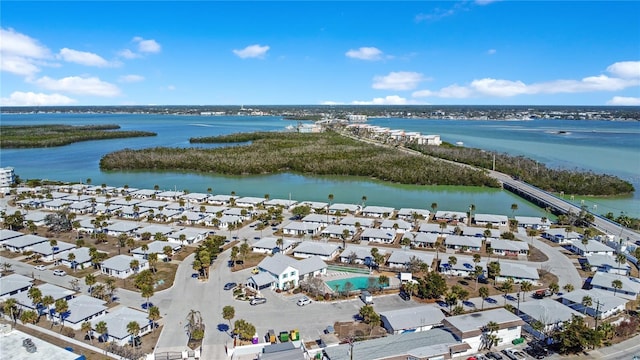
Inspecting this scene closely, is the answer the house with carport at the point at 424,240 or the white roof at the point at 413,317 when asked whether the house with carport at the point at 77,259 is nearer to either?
the white roof at the point at 413,317

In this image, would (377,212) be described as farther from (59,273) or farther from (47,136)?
(47,136)

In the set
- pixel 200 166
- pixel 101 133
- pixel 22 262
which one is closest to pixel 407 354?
pixel 22 262

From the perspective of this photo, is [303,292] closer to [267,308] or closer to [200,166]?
[267,308]

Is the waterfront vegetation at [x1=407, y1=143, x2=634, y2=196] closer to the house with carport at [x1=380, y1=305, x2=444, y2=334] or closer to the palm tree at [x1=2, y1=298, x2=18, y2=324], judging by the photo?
the house with carport at [x1=380, y1=305, x2=444, y2=334]

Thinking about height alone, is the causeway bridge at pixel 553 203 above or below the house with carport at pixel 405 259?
above

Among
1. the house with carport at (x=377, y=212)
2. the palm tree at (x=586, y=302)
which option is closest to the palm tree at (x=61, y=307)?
the palm tree at (x=586, y=302)
